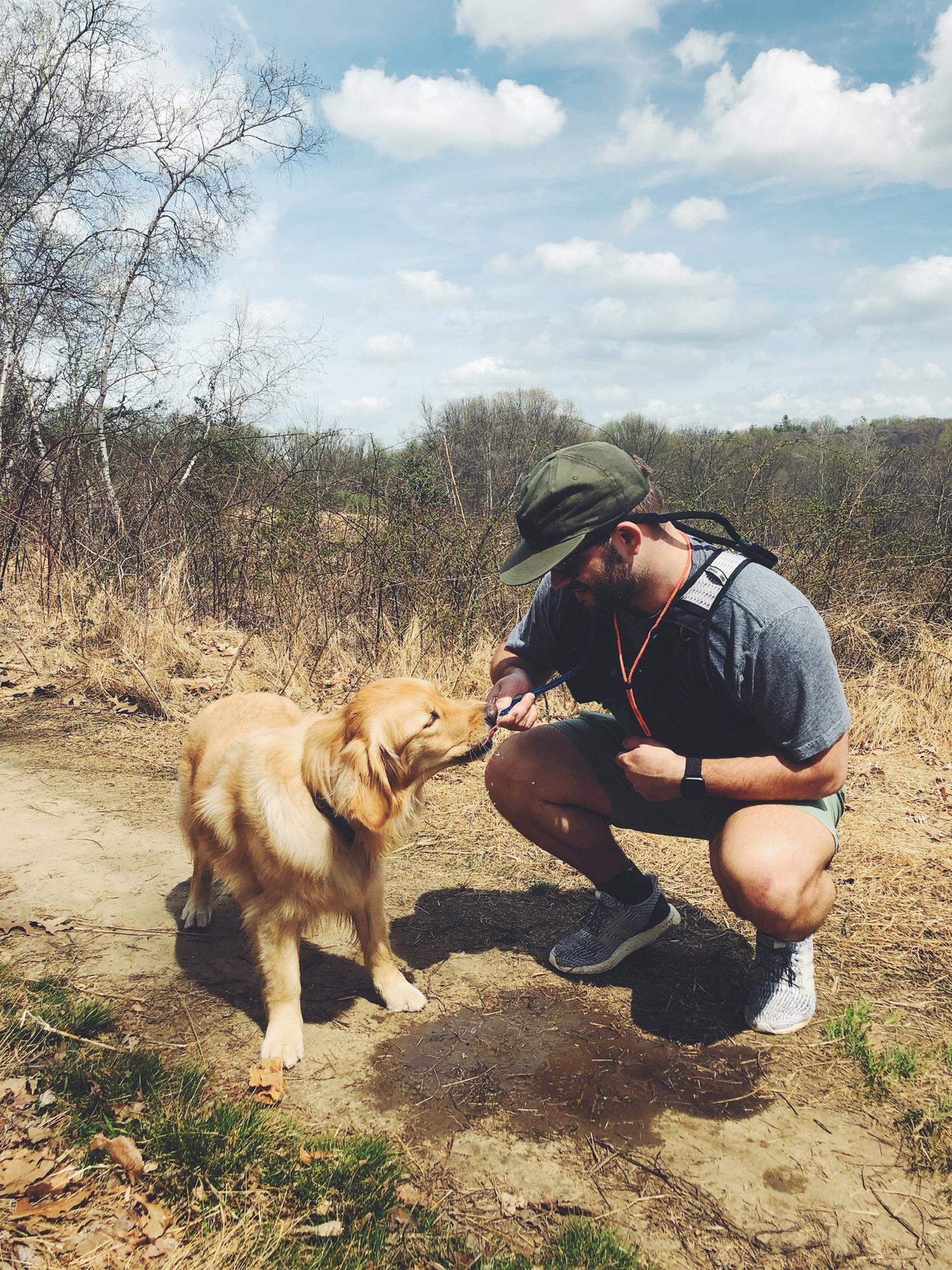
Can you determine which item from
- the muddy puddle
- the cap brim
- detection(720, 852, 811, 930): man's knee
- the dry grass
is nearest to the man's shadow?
the muddy puddle

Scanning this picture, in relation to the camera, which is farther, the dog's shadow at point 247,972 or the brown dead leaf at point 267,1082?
the dog's shadow at point 247,972

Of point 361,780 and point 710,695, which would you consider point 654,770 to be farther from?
point 361,780

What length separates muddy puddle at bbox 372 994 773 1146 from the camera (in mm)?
Result: 2438

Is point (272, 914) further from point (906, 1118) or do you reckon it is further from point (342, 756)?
point (906, 1118)

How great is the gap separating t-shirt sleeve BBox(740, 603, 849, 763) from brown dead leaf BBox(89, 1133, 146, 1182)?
2234 mm

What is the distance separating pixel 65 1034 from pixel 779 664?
2.60m

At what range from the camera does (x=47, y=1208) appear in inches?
76.5

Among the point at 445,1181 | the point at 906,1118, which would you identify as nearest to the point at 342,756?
the point at 445,1181

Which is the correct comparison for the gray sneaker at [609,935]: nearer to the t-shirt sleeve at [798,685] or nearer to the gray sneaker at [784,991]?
the gray sneaker at [784,991]

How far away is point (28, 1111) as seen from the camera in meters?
2.27

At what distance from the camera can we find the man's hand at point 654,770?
2719 millimetres

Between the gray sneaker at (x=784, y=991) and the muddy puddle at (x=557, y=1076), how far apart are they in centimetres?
14

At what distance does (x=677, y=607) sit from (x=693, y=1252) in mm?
1825

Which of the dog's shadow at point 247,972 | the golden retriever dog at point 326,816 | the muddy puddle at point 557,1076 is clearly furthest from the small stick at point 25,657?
the muddy puddle at point 557,1076
